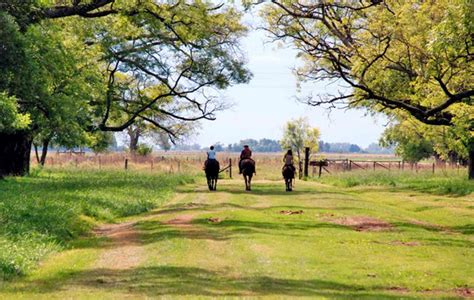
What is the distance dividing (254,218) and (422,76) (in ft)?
33.2

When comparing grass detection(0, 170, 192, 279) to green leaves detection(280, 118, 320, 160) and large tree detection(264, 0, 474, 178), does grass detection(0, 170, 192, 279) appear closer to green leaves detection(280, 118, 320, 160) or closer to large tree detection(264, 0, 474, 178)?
large tree detection(264, 0, 474, 178)

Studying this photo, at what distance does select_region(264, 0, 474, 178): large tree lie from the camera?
77.8 ft

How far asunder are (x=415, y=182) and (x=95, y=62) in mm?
22337

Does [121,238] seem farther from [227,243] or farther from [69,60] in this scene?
[69,60]

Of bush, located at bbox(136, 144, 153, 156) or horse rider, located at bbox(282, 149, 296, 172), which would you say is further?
bush, located at bbox(136, 144, 153, 156)

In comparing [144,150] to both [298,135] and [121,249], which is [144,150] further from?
[121,249]

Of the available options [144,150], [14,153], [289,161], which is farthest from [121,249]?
[144,150]

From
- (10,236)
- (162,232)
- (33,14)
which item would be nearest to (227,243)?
(162,232)

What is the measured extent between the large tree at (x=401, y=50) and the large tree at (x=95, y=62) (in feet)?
16.8

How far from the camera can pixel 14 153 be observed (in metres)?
48.4

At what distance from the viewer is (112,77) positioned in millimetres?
49750

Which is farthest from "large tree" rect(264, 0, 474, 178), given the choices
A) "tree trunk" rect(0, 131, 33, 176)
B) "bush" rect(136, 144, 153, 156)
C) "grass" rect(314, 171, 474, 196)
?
"bush" rect(136, 144, 153, 156)

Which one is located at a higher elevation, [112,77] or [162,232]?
[112,77]

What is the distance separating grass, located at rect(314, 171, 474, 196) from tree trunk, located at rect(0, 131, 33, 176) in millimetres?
21827
